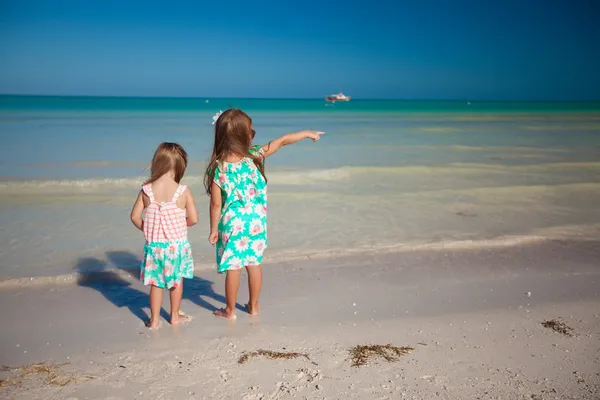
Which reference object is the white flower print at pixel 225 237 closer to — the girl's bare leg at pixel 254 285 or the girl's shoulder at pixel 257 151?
the girl's bare leg at pixel 254 285

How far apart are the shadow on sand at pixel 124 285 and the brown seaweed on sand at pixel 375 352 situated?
119cm

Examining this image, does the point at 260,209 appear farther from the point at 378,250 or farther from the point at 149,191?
the point at 378,250

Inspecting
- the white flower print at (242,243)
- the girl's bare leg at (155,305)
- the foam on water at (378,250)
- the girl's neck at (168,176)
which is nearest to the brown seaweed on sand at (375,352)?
the white flower print at (242,243)

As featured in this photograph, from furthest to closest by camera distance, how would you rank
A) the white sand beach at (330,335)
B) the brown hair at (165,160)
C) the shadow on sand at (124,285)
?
the shadow on sand at (124,285) < the brown hair at (165,160) < the white sand beach at (330,335)

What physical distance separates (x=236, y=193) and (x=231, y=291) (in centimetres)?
77

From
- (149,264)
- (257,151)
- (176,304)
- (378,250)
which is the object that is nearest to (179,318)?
(176,304)

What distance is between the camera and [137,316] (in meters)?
4.19

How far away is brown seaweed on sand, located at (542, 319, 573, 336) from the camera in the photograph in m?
3.80

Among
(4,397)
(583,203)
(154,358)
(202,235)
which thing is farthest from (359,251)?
(583,203)

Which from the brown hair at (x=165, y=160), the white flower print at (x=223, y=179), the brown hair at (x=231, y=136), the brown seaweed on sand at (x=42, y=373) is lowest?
the brown seaweed on sand at (x=42, y=373)

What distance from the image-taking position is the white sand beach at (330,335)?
3025 mm

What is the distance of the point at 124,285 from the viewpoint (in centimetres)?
496

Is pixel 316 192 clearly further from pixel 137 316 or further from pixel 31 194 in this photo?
pixel 137 316

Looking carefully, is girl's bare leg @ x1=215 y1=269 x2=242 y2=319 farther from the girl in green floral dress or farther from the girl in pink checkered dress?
the girl in pink checkered dress
